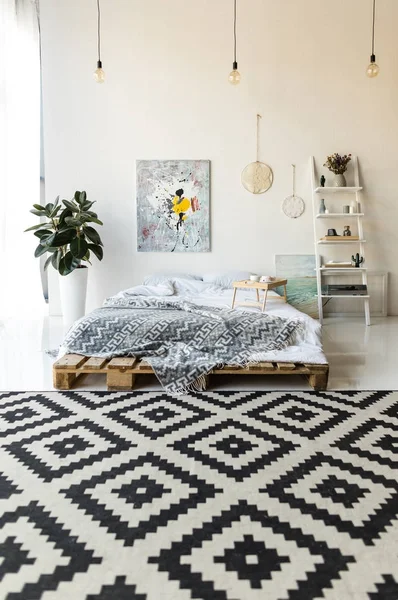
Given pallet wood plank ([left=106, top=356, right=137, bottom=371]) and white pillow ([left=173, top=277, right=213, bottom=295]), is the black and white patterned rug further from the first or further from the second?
white pillow ([left=173, top=277, right=213, bottom=295])

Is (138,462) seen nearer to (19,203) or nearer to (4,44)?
(19,203)

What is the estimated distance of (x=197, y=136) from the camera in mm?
5566

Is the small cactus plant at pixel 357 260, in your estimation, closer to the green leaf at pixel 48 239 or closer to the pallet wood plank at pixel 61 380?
the green leaf at pixel 48 239

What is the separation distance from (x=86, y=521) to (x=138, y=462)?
0.42 meters

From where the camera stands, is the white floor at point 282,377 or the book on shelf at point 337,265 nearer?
the white floor at point 282,377

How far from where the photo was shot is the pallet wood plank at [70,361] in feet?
9.37

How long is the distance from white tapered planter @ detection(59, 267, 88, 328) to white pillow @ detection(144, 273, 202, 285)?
69 cm

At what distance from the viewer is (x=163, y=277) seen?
207 inches

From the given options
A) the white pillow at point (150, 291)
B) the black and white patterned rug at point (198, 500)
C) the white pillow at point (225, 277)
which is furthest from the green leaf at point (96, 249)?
the black and white patterned rug at point (198, 500)

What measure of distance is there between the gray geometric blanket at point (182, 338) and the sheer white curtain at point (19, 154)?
2806 millimetres

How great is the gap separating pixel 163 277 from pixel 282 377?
2.40m

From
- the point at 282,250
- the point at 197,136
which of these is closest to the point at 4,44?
the point at 197,136

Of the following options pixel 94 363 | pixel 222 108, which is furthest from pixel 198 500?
pixel 222 108

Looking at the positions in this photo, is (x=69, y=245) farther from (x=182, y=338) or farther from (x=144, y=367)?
(x=144, y=367)
